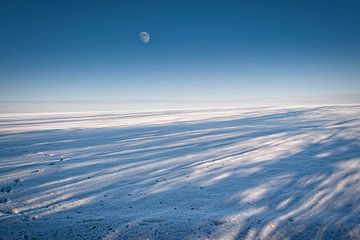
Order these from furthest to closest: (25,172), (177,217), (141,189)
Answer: (25,172), (141,189), (177,217)

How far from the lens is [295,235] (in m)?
3.49

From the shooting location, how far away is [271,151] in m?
9.66

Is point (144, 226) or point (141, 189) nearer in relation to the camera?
point (144, 226)

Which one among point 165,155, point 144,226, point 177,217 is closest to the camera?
point 144,226

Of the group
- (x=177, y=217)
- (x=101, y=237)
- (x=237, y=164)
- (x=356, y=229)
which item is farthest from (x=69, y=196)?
(x=356, y=229)

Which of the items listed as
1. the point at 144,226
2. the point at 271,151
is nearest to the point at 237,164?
the point at 271,151

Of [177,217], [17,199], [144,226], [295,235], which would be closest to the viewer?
[295,235]

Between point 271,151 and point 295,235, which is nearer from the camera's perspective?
point 295,235

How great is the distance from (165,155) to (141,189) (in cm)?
374

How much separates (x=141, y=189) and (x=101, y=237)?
83.0 inches

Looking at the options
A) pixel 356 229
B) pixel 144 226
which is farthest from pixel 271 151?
pixel 144 226

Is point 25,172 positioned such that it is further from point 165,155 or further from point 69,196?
point 165,155

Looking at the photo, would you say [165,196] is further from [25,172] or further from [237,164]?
[25,172]

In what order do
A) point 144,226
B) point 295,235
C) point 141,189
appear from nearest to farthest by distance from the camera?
point 295,235
point 144,226
point 141,189
